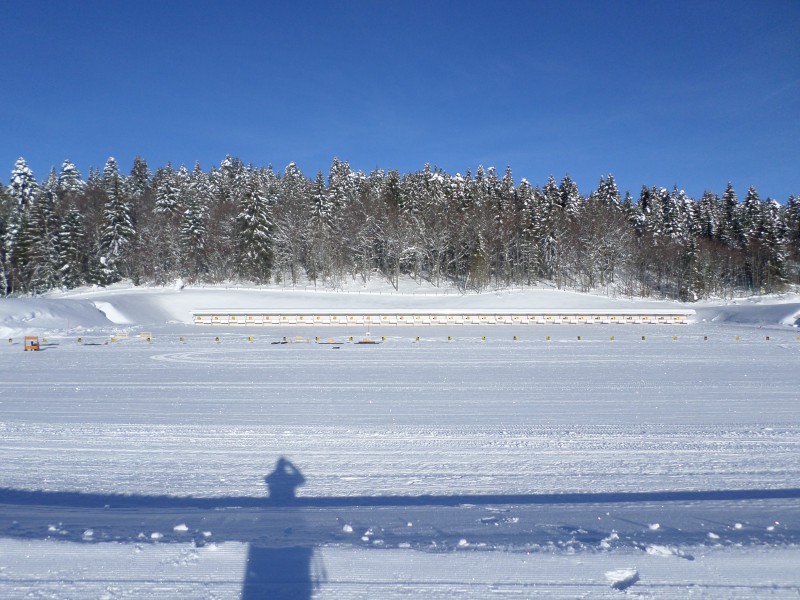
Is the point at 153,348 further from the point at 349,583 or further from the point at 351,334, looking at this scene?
the point at 349,583

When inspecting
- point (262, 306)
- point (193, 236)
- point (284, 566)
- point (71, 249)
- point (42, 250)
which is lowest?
point (284, 566)

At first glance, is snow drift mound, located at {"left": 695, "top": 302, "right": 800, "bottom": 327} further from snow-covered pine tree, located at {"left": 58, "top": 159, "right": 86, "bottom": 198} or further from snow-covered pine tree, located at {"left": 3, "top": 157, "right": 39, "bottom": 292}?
snow-covered pine tree, located at {"left": 58, "top": 159, "right": 86, "bottom": 198}

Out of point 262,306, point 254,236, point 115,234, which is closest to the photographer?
point 262,306

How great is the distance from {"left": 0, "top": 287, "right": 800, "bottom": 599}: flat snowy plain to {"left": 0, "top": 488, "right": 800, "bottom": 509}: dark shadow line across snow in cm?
4

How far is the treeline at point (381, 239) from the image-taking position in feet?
175

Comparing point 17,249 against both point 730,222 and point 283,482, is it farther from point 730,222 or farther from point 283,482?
point 730,222

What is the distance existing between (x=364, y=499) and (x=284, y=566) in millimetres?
1745

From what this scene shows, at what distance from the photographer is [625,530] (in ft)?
14.5

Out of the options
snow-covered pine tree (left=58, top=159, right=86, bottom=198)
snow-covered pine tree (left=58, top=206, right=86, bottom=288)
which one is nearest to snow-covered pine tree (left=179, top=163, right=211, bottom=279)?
snow-covered pine tree (left=58, top=206, right=86, bottom=288)

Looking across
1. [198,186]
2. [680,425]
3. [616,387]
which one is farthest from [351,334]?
[198,186]

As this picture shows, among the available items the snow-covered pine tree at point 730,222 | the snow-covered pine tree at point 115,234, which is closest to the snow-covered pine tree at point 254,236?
the snow-covered pine tree at point 115,234

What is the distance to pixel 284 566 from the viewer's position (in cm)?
380

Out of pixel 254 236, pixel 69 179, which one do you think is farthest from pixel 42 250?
pixel 69 179

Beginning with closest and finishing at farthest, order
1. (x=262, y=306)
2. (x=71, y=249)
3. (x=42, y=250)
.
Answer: (x=262, y=306) → (x=42, y=250) → (x=71, y=249)
